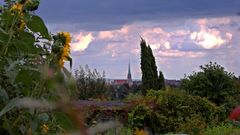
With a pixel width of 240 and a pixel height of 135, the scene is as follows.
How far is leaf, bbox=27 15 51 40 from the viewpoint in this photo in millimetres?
1959

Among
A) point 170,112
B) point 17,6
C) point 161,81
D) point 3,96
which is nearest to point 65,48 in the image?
point 3,96

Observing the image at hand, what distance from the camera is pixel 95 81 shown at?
21.0m

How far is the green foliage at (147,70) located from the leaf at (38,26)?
50.9ft

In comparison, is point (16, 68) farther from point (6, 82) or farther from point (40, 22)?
point (40, 22)

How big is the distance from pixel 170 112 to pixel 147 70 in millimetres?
4802

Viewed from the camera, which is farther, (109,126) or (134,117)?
(134,117)

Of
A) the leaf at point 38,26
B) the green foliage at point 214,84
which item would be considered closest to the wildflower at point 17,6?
the leaf at point 38,26

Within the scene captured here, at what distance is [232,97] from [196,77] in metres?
1.22

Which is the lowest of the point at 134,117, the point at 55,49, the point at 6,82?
the point at 134,117

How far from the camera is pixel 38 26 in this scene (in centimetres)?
198

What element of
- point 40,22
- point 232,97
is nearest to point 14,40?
point 40,22

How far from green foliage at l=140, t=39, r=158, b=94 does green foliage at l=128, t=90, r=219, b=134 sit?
404 centimetres

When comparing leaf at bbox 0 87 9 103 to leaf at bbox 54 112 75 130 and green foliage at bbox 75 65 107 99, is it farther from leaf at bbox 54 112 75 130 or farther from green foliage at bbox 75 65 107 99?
green foliage at bbox 75 65 107 99

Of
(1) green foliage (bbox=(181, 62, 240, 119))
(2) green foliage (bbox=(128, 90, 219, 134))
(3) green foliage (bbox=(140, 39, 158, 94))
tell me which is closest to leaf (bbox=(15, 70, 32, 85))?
(2) green foliage (bbox=(128, 90, 219, 134))
